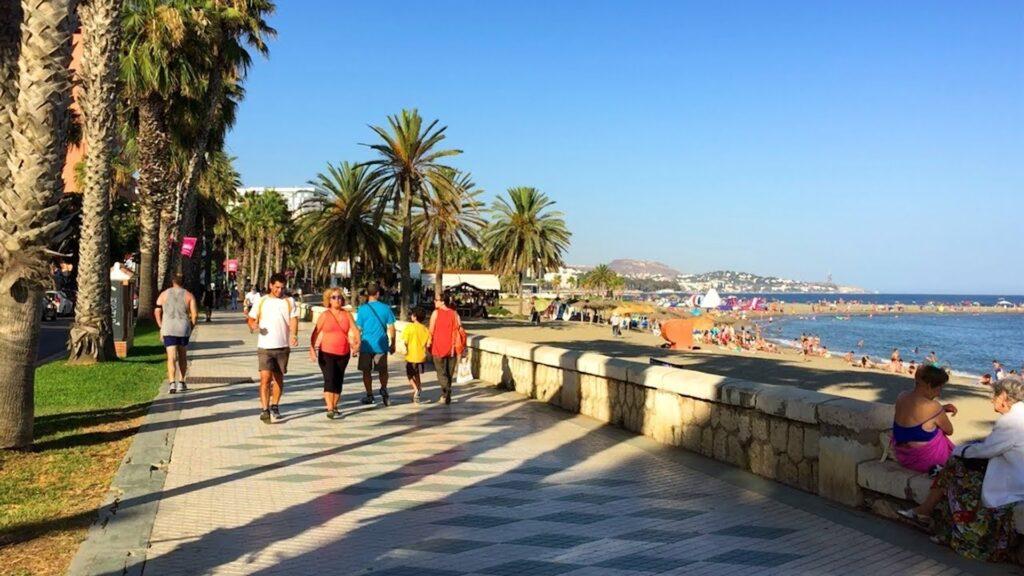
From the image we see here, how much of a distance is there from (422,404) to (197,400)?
122 inches

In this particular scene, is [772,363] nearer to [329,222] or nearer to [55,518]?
[55,518]

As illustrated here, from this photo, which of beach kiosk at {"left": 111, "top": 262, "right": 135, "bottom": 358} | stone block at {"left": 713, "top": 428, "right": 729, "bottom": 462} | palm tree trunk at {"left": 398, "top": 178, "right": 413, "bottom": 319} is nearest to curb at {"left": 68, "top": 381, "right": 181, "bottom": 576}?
stone block at {"left": 713, "top": 428, "right": 729, "bottom": 462}

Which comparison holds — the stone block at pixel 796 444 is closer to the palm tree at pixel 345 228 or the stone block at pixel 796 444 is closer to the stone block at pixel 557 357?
the stone block at pixel 557 357

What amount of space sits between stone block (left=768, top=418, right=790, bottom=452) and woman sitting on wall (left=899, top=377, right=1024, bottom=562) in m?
1.86

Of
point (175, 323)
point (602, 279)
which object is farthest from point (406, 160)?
point (602, 279)

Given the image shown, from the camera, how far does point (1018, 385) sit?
5.37 metres

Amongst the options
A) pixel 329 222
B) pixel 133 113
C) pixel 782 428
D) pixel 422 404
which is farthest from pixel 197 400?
pixel 329 222

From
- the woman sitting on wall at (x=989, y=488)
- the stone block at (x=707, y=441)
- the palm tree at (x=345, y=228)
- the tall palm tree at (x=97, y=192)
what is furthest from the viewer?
the palm tree at (x=345, y=228)

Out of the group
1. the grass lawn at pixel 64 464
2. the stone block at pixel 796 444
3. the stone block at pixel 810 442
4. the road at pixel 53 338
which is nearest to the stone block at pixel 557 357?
the stone block at pixel 796 444

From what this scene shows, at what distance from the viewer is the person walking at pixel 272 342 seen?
34.1ft

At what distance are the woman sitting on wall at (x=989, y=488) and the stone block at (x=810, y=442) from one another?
144cm

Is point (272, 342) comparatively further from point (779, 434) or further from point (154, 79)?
point (154, 79)

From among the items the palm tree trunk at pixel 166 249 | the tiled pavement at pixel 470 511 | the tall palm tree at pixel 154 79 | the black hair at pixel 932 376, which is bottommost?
the tiled pavement at pixel 470 511

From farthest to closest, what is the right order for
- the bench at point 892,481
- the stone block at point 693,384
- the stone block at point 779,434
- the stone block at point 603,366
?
the stone block at point 603,366 → the stone block at point 693,384 → the stone block at point 779,434 → the bench at point 892,481
